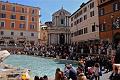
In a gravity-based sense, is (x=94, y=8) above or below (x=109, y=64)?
above

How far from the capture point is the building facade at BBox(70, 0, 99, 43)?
57763mm

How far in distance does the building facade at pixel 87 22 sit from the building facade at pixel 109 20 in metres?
2.56

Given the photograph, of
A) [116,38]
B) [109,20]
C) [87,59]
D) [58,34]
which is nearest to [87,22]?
[109,20]

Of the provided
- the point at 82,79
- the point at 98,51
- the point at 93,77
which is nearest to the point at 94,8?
the point at 98,51

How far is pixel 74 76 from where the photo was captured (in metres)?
19.3

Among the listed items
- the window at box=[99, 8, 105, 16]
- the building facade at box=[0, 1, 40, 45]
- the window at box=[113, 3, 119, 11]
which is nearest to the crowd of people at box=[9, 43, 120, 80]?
the window at box=[113, 3, 119, 11]

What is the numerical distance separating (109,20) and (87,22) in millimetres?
14777

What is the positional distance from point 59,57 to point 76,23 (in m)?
29.0

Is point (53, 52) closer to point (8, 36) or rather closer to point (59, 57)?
point (59, 57)

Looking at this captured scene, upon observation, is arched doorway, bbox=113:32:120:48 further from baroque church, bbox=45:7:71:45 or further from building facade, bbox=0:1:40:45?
baroque church, bbox=45:7:71:45

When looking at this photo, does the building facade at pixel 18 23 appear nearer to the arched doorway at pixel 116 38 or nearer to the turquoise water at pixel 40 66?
the turquoise water at pixel 40 66

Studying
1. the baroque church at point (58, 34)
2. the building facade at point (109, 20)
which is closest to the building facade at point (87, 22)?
the building facade at point (109, 20)

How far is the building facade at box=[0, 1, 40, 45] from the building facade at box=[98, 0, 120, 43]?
40.8 m

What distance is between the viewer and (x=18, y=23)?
94.2 meters
